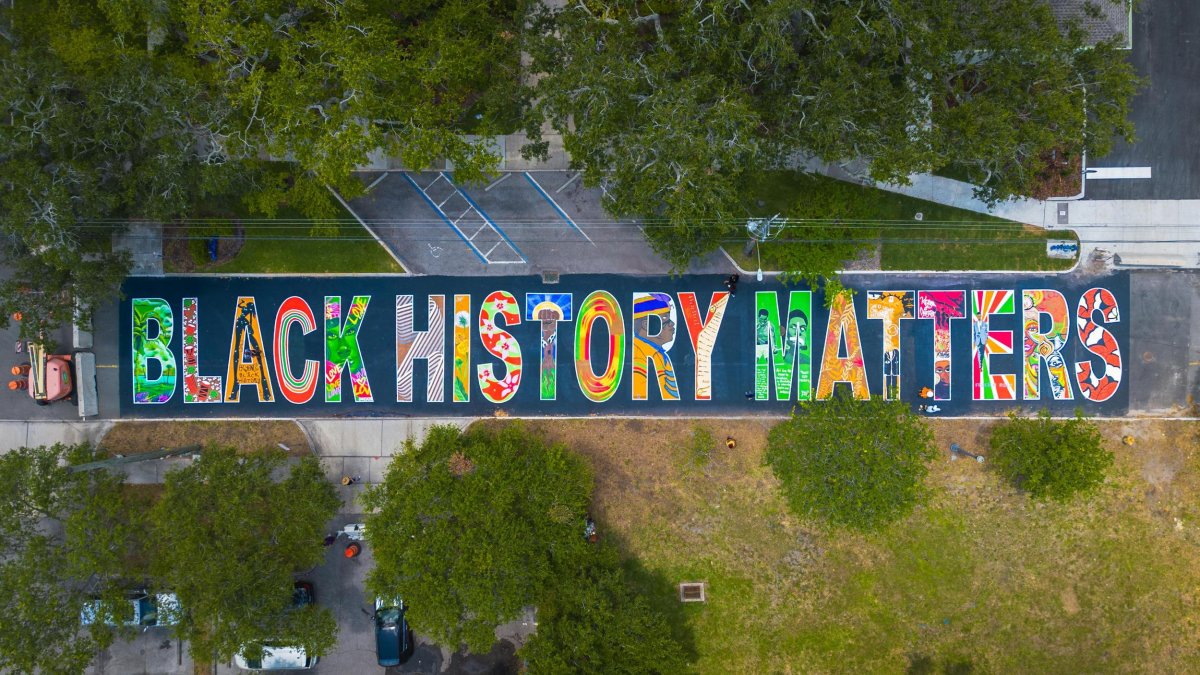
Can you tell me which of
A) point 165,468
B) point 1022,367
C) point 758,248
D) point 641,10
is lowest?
point 165,468

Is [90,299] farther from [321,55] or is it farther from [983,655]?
[983,655]

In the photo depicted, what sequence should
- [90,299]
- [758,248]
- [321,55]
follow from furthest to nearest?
[758,248] < [90,299] < [321,55]

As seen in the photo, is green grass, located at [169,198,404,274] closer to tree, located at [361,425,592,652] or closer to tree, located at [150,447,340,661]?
tree, located at [150,447,340,661]

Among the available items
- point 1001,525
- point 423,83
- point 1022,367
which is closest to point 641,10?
point 423,83

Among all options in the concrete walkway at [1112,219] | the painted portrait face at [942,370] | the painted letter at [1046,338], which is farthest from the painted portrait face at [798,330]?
the painted letter at [1046,338]

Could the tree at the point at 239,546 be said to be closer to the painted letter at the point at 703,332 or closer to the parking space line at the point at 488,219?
the parking space line at the point at 488,219

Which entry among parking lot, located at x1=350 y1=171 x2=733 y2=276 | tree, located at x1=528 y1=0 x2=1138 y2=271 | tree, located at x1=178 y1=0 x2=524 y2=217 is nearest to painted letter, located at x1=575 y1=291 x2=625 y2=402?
parking lot, located at x1=350 y1=171 x2=733 y2=276

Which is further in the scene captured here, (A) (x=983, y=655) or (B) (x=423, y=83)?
(A) (x=983, y=655)
